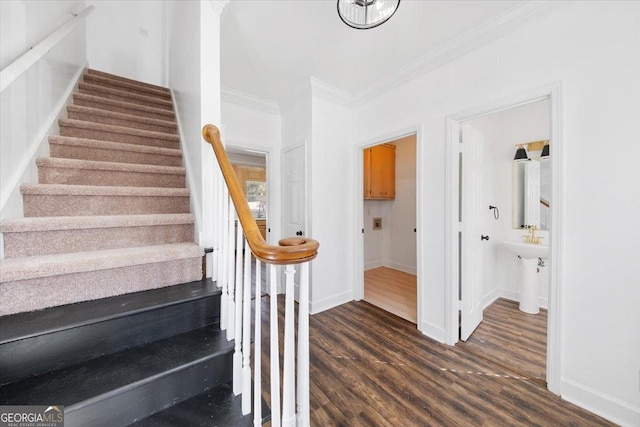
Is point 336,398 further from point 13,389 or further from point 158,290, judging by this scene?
point 13,389

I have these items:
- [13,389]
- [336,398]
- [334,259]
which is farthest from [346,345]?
[13,389]

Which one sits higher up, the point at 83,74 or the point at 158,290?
the point at 83,74

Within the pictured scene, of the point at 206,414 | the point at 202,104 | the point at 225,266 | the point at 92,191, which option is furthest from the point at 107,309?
the point at 202,104

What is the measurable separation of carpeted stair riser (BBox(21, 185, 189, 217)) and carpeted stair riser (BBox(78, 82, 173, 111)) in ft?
5.51

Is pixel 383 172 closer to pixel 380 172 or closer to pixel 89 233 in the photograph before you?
pixel 380 172

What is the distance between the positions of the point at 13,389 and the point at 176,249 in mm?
711

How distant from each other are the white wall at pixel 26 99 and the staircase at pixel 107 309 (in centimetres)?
Result: 9

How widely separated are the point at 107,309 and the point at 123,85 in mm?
3023

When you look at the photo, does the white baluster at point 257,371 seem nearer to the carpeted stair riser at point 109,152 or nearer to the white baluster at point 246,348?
the white baluster at point 246,348

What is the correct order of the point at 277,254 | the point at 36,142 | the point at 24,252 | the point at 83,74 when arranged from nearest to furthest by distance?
the point at 277,254
the point at 24,252
the point at 36,142
the point at 83,74

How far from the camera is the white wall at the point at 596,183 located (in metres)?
1.38

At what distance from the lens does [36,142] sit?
1523 millimetres

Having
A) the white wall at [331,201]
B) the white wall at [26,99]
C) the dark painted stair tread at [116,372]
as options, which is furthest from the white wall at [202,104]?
the white wall at [331,201]

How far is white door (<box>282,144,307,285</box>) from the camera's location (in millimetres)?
3041
